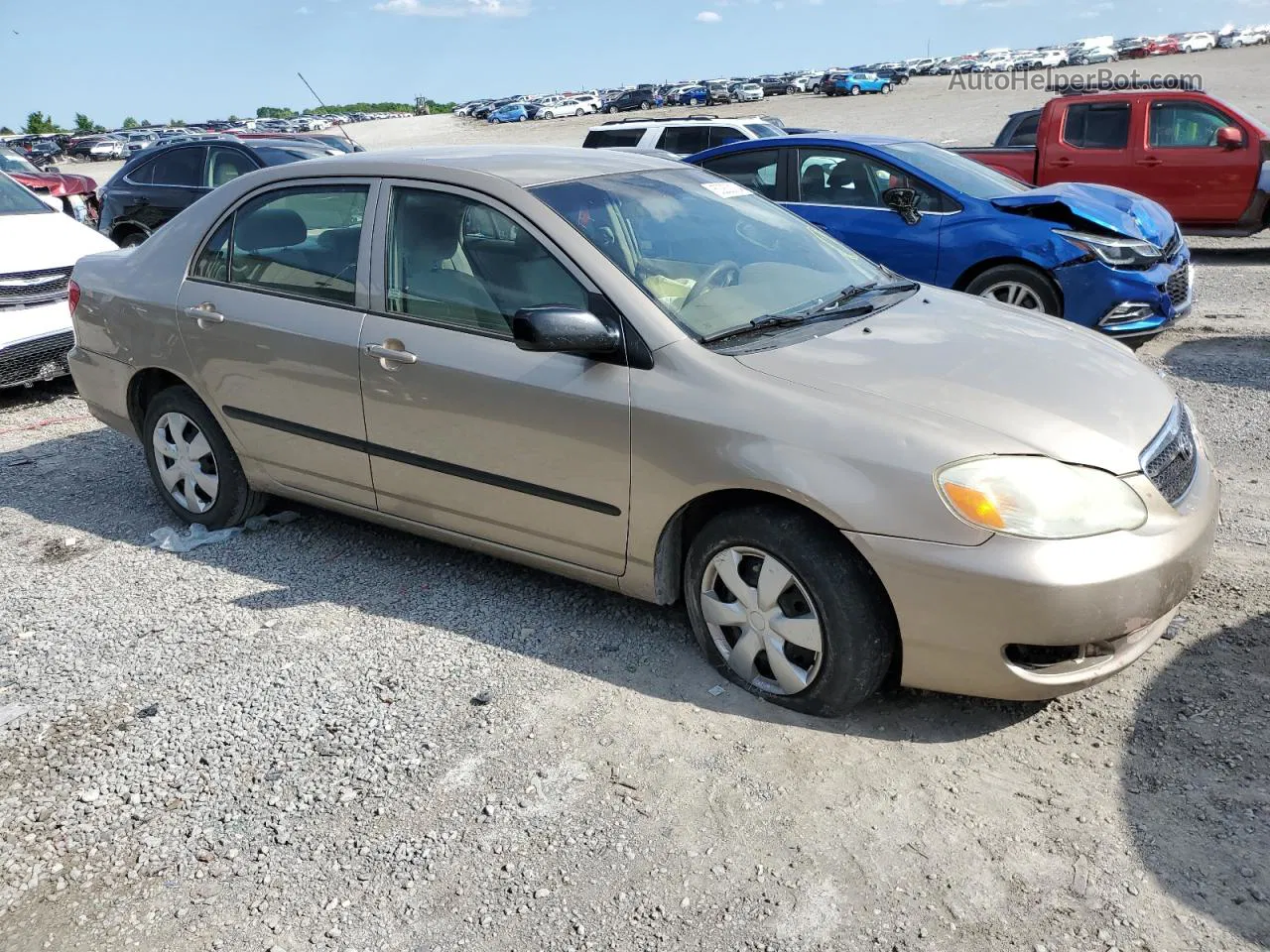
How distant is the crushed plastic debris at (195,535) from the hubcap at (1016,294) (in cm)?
496

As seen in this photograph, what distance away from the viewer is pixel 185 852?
2.97 metres

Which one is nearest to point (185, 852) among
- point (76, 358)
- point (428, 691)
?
point (428, 691)

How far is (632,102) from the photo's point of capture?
62.9 m

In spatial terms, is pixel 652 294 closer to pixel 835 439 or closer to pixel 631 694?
pixel 835 439

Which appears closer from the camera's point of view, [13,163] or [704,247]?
[704,247]

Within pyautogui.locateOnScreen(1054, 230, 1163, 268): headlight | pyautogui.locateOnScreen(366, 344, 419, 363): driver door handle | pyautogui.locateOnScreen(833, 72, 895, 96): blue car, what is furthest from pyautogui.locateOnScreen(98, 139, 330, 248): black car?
pyautogui.locateOnScreen(833, 72, 895, 96): blue car

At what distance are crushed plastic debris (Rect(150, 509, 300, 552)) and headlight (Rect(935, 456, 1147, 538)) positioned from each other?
341 cm

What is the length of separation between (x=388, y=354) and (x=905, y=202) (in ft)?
15.8

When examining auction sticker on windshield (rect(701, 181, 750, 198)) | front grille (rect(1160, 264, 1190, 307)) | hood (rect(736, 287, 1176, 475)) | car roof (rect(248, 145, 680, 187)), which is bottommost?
front grille (rect(1160, 264, 1190, 307))

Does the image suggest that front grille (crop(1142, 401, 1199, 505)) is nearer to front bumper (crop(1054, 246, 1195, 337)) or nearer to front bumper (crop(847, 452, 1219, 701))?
front bumper (crop(847, 452, 1219, 701))

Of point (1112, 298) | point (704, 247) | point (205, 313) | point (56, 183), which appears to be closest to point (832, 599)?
point (704, 247)

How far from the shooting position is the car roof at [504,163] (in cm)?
405

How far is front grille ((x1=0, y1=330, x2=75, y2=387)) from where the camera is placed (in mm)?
7312

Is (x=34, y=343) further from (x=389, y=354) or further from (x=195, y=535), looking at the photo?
(x=389, y=354)
